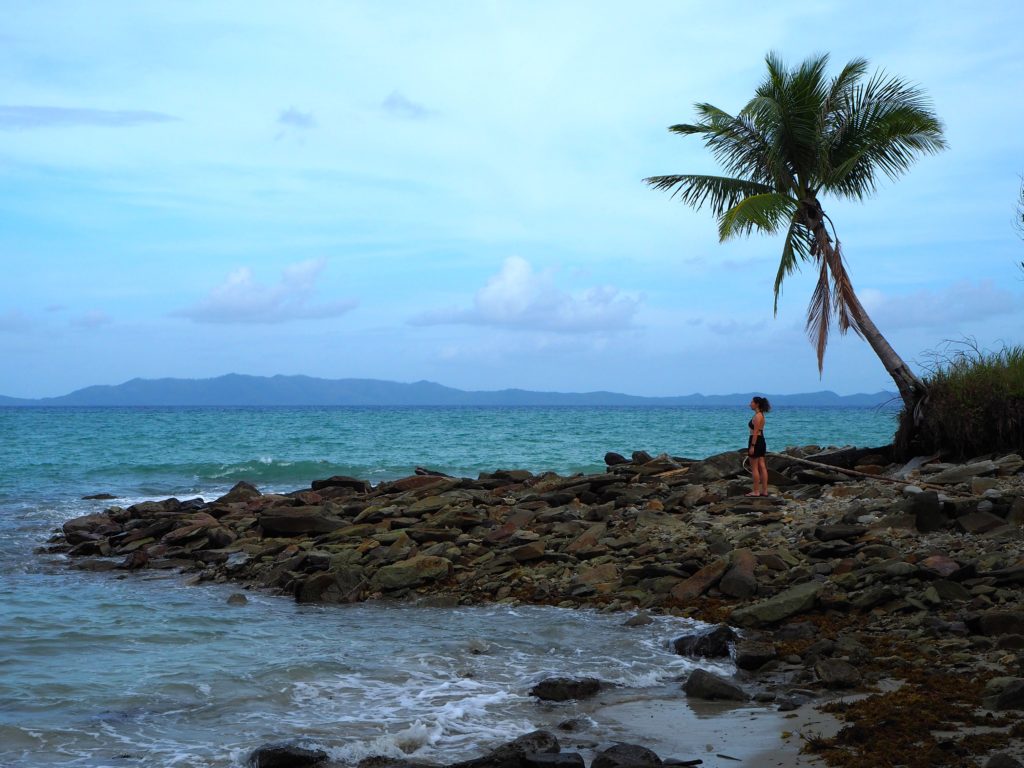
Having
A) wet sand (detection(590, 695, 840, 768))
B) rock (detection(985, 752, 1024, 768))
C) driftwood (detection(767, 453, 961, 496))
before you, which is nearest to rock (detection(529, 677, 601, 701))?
wet sand (detection(590, 695, 840, 768))

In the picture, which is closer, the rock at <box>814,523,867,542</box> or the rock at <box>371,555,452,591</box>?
the rock at <box>814,523,867,542</box>

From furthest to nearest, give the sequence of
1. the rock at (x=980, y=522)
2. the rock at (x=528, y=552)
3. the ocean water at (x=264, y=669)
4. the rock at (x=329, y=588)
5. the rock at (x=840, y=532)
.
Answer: the rock at (x=528, y=552) → the rock at (x=329, y=588) → the rock at (x=840, y=532) → the rock at (x=980, y=522) → the ocean water at (x=264, y=669)

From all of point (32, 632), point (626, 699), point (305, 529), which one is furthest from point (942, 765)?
point (305, 529)

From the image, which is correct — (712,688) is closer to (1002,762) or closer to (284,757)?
(1002,762)

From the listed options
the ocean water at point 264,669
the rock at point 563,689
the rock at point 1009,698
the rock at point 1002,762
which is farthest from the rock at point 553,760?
the rock at point 1009,698

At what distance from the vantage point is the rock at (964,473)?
16578 mm

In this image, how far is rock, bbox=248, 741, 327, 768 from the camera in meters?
7.27

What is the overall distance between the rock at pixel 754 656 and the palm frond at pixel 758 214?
40.5ft

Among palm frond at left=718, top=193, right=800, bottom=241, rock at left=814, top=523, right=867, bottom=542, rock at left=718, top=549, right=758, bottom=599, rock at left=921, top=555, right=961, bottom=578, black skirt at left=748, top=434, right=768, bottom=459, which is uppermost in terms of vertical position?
palm frond at left=718, top=193, right=800, bottom=241

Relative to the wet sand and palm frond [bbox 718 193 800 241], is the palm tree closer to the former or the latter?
palm frond [bbox 718 193 800 241]

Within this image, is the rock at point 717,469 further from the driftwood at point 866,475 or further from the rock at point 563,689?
the rock at point 563,689

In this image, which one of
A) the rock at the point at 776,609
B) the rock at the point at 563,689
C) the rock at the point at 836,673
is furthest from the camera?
the rock at the point at 776,609

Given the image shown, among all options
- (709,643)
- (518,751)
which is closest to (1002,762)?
(518,751)

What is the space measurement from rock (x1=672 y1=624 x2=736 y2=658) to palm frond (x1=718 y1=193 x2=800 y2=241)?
1190cm
